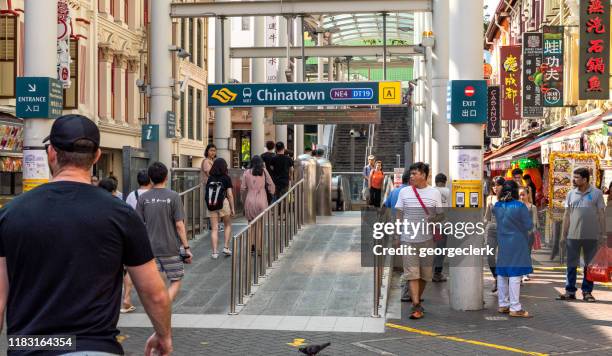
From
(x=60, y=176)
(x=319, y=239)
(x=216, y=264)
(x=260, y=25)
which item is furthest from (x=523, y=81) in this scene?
(x=60, y=176)

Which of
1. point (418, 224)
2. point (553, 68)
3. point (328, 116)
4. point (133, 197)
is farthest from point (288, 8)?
point (553, 68)

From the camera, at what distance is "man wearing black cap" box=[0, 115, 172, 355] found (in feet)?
11.3

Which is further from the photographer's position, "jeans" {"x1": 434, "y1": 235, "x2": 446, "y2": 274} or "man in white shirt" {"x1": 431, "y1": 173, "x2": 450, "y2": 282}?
"jeans" {"x1": 434, "y1": 235, "x2": 446, "y2": 274}

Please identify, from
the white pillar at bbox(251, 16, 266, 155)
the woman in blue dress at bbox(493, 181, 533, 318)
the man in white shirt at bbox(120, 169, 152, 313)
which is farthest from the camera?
the white pillar at bbox(251, 16, 266, 155)

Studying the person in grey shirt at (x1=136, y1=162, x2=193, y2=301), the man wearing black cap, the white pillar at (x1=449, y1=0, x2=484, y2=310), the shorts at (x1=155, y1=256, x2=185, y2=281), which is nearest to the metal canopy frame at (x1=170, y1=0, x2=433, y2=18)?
the white pillar at (x1=449, y1=0, x2=484, y2=310)

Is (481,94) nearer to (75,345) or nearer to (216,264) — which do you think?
(216,264)

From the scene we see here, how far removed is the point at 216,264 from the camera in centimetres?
1484

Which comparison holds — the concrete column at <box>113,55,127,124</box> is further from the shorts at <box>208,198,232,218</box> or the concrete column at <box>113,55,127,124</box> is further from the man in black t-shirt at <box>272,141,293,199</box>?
the shorts at <box>208,198,232,218</box>

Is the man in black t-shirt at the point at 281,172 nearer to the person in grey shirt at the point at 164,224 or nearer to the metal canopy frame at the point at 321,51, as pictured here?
the person in grey shirt at the point at 164,224

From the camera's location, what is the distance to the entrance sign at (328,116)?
21469 mm

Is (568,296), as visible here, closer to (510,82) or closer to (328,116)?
(328,116)

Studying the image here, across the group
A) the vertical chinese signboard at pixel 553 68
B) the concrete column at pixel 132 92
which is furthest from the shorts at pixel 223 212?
the concrete column at pixel 132 92

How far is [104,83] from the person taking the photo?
2927 centimetres

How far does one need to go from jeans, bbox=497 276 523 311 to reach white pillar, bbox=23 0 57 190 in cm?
595
